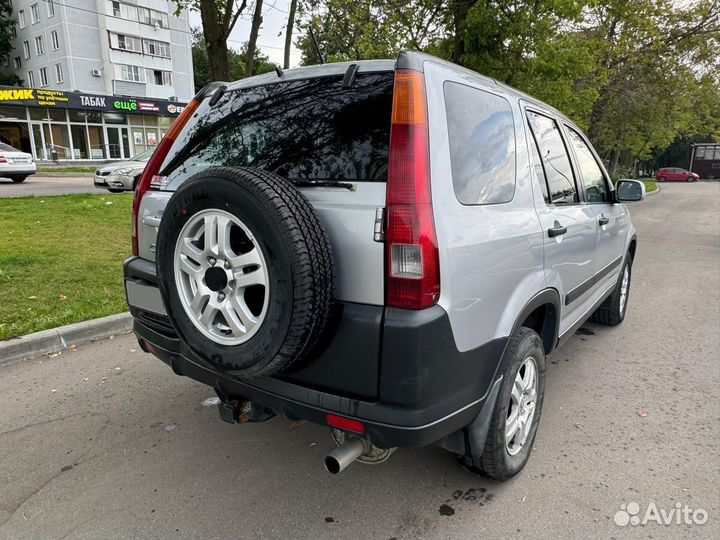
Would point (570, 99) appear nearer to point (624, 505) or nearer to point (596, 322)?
point (596, 322)

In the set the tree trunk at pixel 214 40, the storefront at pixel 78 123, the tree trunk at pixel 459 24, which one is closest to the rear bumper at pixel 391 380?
the tree trunk at pixel 214 40

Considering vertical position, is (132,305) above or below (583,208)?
below

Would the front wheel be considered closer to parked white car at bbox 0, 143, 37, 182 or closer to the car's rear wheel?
the car's rear wheel

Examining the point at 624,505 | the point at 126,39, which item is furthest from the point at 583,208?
the point at 126,39

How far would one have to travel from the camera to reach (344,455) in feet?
6.66

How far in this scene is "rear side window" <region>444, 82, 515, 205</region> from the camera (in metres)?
2.08

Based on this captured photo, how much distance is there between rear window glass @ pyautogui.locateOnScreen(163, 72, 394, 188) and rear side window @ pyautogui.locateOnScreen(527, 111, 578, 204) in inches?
46.2

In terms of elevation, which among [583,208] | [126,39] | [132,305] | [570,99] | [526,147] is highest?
[126,39]

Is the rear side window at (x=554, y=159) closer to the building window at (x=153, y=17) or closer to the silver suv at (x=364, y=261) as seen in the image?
the silver suv at (x=364, y=261)

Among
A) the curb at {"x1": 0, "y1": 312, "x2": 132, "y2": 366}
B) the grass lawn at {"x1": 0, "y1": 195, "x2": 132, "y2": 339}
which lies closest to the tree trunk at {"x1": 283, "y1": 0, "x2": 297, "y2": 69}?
the grass lawn at {"x1": 0, "y1": 195, "x2": 132, "y2": 339}

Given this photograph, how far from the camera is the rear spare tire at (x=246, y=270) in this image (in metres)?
1.80

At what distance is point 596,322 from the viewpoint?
508 cm

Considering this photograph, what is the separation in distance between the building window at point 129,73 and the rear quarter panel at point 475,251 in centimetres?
4346

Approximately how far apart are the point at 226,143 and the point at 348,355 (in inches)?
50.3
